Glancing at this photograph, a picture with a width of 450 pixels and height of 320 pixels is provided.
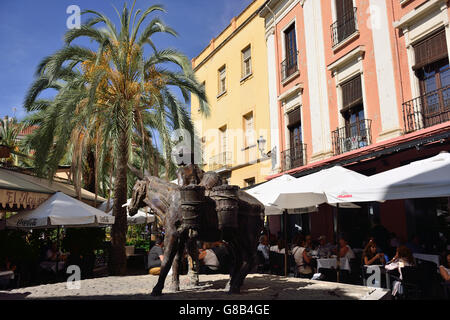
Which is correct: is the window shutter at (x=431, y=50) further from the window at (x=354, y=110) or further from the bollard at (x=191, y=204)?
the bollard at (x=191, y=204)

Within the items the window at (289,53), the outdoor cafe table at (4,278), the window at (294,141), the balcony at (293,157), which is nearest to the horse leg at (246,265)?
the outdoor cafe table at (4,278)

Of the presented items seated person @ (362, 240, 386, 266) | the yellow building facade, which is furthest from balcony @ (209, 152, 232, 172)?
seated person @ (362, 240, 386, 266)

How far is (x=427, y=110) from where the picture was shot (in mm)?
9867

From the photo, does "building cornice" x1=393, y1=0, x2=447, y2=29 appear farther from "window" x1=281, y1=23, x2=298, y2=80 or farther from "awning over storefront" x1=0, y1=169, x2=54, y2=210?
"awning over storefront" x1=0, y1=169, x2=54, y2=210

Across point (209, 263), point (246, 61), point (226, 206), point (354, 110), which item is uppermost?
Answer: point (246, 61)

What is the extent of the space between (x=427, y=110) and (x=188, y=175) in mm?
7346

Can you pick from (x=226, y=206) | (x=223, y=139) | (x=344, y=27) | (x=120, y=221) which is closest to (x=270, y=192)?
(x=226, y=206)

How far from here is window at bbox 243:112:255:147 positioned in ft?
60.6

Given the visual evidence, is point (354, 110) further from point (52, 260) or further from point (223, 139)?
point (52, 260)

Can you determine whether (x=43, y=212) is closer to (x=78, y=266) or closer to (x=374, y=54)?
(x=78, y=266)

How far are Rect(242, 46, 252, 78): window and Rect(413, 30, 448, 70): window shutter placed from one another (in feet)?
33.1

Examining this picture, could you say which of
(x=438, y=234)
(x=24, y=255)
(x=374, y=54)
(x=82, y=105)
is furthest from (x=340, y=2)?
(x=24, y=255)

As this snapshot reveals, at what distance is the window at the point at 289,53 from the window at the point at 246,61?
3039 millimetres
